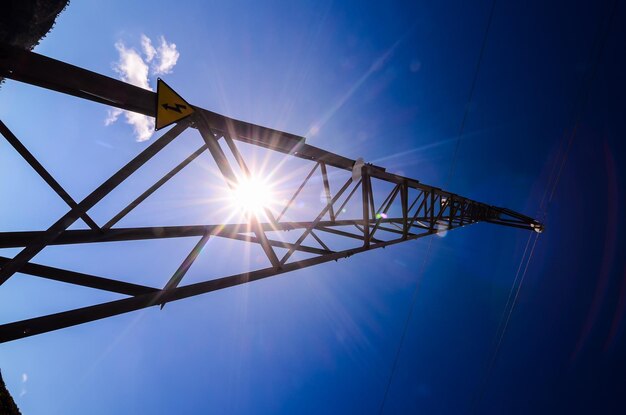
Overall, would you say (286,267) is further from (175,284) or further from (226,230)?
(175,284)

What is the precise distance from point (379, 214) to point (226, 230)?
428cm

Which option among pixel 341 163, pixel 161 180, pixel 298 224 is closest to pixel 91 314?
pixel 161 180

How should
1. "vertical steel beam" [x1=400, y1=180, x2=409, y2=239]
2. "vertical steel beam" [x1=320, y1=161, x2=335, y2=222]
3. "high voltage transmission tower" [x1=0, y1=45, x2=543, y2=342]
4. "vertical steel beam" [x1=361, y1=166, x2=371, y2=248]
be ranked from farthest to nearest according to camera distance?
"vertical steel beam" [x1=400, y1=180, x2=409, y2=239]
"vertical steel beam" [x1=361, y1=166, x2=371, y2=248]
"vertical steel beam" [x1=320, y1=161, x2=335, y2=222]
"high voltage transmission tower" [x1=0, y1=45, x2=543, y2=342]

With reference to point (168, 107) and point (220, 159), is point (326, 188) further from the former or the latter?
point (168, 107)

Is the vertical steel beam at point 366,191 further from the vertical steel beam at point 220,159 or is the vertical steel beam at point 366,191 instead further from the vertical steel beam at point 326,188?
the vertical steel beam at point 220,159

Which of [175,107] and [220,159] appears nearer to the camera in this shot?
[175,107]

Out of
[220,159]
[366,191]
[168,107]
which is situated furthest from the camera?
[366,191]

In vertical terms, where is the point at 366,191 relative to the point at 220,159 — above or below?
above

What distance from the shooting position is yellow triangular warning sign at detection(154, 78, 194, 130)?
270 cm

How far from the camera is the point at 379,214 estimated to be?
23.1 feet

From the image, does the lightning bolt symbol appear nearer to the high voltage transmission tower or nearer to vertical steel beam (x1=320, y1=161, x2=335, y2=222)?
the high voltage transmission tower

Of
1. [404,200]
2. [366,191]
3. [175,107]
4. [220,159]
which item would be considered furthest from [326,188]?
[175,107]

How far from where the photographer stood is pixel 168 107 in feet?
9.18

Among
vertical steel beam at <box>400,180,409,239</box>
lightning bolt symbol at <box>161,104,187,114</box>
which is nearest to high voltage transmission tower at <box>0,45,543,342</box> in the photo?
lightning bolt symbol at <box>161,104,187,114</box>
